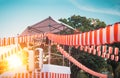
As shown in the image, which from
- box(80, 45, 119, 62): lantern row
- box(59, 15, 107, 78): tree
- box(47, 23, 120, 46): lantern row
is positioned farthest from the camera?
box(59, 15, 107, 78): tree

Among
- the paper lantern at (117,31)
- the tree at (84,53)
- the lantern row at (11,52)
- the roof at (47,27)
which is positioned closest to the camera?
the paper lantern at (117,31)

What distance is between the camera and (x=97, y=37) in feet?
21.2

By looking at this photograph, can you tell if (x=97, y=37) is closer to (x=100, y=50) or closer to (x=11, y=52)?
(x=100, y=50)

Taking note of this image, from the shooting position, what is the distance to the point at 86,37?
7074 mm

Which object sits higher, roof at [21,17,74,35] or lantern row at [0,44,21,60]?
roof at [21,17,74,35]

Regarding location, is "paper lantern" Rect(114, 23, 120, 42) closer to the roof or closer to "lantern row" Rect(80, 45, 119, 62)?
"lantern row" Rect(80, 45, 119, 62)

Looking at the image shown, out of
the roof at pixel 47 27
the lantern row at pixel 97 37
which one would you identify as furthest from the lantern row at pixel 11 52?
the lantern row at pixel 97 37

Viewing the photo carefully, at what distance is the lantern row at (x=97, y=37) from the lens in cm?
554

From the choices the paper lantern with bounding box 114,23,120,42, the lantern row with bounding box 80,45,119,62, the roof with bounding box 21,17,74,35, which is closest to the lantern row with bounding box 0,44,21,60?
the roof with bounding box 21,17,74,35

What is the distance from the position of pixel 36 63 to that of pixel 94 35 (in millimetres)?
1524

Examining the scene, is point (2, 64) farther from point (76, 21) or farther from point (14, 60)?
point (76, 21)

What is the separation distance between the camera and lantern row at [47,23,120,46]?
5.54 meters

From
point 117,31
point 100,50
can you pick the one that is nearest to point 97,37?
point 117,31

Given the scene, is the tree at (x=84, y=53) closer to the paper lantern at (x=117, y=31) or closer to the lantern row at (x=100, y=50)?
the lantern row at (x=100, y=50)
